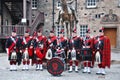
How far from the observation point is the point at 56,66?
48.0 ft

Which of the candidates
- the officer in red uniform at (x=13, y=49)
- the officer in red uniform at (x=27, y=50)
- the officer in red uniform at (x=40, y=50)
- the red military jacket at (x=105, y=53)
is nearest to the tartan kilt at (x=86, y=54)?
the red military jacket at (x=105, y=53)

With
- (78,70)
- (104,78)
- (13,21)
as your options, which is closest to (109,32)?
(13,21)

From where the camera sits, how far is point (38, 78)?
1394cm

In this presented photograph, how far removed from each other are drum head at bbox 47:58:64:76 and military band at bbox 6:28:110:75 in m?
1.25

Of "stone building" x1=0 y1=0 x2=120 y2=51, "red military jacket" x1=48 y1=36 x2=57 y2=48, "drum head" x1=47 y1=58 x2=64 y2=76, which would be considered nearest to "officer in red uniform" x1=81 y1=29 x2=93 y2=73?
"red military jacket" x1=48 y1=36 x2=57 y2=48

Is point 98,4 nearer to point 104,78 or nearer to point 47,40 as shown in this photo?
point 47,40

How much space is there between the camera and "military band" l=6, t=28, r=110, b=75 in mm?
15686

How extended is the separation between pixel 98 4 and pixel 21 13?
6.87 metres

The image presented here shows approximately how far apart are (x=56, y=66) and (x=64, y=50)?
7.48 feet

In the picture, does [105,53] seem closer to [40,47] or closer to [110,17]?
[40,47]

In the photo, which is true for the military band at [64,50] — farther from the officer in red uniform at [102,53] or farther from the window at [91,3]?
the window at [91,3]

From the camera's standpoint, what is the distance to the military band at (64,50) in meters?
15.7

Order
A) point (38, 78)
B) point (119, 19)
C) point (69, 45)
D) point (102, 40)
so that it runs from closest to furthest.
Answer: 1. point (38, 78)
2. point (102, 40)
3. point (69, 45)
4. point (119, 19)

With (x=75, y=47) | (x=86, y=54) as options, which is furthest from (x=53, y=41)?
(x=86, y=54)
